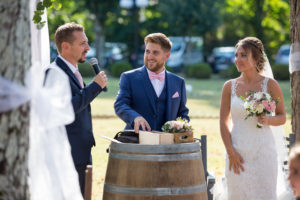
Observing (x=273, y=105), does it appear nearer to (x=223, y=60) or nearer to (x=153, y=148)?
(x=153, y=148)

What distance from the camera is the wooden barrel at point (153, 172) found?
4652mm

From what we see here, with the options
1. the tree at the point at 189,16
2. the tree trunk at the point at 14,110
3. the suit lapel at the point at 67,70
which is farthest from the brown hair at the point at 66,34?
the tree at the point at 189,16

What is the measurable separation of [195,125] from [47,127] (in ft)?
39.1

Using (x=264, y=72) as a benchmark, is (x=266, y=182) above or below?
below

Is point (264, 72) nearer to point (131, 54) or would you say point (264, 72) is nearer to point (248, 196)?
point (248, 196)

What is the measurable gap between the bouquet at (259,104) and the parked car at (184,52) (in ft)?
114

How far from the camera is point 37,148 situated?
156 inches

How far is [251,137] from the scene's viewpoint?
237 inches

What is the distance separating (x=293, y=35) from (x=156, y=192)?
3.41 m

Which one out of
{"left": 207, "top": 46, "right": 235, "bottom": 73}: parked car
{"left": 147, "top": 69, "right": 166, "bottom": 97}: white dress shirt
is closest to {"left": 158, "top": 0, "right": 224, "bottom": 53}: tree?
{"left": 207, "top": 46, "right": 235, "bottom": 73}: parked car


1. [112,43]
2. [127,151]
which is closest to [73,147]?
[127,151]

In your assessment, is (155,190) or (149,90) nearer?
(155,190)

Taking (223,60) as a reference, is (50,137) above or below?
below

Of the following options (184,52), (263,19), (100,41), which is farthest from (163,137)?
(100,41)
